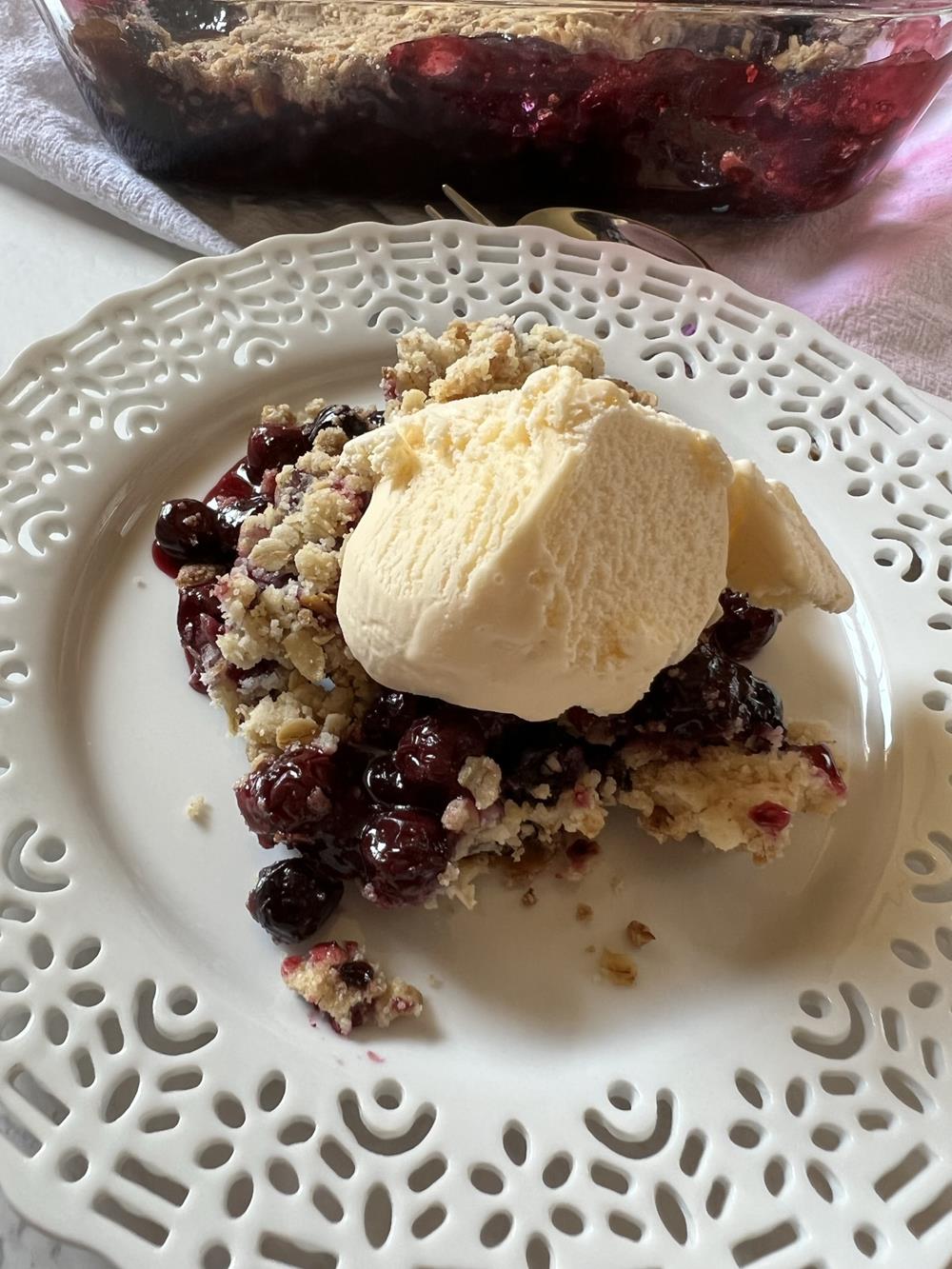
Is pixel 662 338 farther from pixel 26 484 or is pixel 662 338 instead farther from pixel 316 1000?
pixel 316 1000

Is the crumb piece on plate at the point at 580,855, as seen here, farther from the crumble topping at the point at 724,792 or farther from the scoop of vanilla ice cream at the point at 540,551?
the scoop of vanilla ice cream at the point at 540,551

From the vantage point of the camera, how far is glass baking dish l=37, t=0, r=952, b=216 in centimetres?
183

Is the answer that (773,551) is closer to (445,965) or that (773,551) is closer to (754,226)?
(445,965)

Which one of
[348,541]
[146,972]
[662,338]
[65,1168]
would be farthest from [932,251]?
[65,1168]

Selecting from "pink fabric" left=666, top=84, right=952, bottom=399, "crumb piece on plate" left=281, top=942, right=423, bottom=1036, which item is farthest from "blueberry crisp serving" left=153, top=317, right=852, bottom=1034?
"pink fabric" left=666, top=84, right=952, bottom=399

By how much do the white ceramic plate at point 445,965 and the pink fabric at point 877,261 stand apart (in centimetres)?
39

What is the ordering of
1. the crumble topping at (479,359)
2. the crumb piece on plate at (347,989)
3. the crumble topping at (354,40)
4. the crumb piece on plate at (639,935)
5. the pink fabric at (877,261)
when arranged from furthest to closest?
the pink fabric at (877,261) → the crumble topping at (354,40) → the crumble topping at (479,359) → the crumb piece on plate at (639,935) → the crumb piece on plate at (347,989)

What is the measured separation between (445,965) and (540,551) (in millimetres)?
505

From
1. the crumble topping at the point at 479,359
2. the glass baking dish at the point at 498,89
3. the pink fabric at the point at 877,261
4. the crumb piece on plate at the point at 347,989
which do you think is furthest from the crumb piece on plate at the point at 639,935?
the glass baking dish at the point at 498,89

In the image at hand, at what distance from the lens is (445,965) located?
1.12m

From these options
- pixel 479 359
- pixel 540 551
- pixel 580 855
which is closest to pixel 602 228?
pixel 479 359

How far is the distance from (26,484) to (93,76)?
42.1 inches

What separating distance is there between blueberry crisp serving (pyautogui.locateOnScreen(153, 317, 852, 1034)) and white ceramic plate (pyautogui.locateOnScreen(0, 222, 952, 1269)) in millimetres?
73

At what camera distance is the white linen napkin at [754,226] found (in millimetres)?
1989
